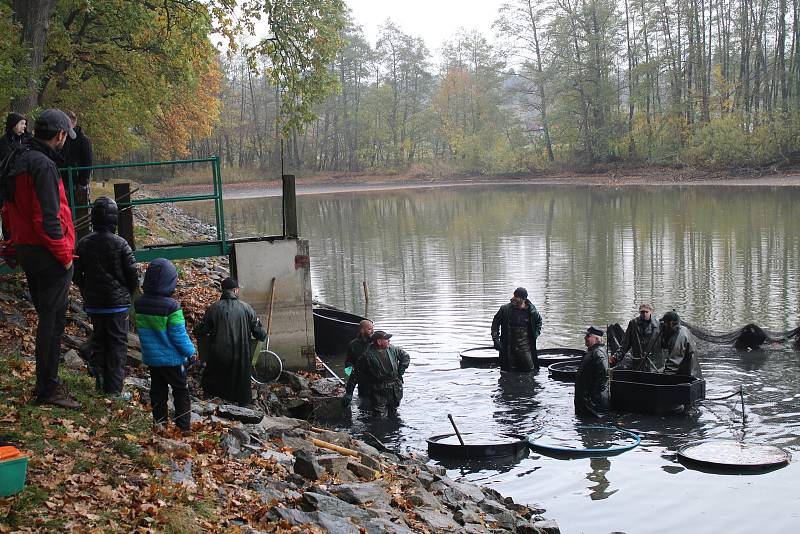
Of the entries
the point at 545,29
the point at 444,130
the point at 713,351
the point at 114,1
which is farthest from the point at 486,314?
the point at 444,130

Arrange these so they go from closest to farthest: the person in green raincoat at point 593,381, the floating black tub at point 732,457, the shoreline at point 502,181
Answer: the floating black tub at point 732,457, the person in green raincoat at point 593,381, the shoreline at point 502,181

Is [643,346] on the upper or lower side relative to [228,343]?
lower

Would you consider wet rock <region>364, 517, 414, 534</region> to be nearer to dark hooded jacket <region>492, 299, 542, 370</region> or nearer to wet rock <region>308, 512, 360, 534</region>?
wet rock <region>308, 512, 360, 534</region>

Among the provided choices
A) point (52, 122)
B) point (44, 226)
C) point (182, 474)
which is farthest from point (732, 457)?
point (52, 122)

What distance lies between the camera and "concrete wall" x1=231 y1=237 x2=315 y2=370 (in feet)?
51.2

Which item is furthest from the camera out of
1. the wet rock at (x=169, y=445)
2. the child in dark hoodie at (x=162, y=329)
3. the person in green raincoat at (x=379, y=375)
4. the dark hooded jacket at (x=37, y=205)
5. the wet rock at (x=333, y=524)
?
the person in green raincoat at (x=379, y=375)

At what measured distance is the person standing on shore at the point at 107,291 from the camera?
28.0 feet

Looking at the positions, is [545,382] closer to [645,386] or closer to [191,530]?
[645,386]

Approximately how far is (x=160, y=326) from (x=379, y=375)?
18.7ft

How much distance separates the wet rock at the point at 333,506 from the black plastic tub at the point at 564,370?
27.5 ft

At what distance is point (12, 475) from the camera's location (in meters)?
5.70

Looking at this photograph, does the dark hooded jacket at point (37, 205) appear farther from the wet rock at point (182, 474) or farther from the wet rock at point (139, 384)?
the wet rock at point (139, 384)

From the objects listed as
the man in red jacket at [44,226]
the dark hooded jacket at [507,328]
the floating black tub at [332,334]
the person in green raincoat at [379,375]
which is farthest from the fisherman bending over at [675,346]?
the man in red jacket at [44,226]

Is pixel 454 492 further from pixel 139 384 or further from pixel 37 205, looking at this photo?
pixel 37 205
